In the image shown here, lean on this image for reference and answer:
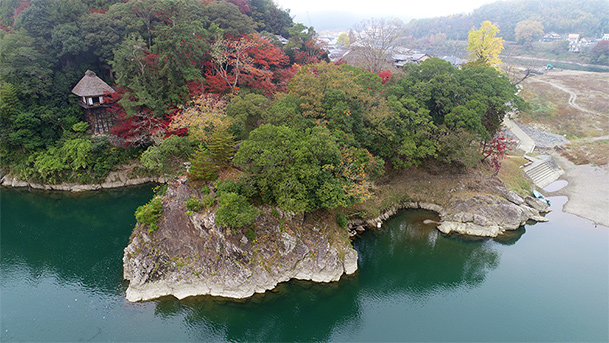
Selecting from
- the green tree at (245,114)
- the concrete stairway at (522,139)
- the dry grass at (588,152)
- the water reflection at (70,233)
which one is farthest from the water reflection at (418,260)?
the dry grass at (588,152)

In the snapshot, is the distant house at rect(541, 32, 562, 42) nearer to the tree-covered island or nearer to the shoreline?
the shoreline

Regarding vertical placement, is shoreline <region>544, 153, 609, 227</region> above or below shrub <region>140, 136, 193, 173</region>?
below

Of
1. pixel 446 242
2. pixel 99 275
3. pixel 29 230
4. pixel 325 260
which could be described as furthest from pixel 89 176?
pixel 446 242

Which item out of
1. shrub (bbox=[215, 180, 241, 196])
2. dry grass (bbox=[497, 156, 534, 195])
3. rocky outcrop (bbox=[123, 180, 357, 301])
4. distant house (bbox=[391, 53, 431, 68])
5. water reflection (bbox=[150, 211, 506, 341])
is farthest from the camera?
distant house (bbox=[391, 53, 431, 68])

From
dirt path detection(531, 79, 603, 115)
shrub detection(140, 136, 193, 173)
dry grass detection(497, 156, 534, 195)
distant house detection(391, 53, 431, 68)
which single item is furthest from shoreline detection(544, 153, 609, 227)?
shrub detection(140, 136, 193, 173)

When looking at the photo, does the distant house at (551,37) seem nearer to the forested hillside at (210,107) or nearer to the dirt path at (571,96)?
the dirt path at (571,96)

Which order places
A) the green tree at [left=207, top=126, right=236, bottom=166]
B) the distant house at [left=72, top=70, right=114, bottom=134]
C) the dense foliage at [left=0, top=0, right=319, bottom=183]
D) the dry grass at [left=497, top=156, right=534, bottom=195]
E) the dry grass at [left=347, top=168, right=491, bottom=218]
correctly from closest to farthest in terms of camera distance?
the green tree at [left=207, top=126, right=236, bottom=166] < the dry grass at [left=347, top=168, right=491, bottom=218] < the dense foliage at [left=0, top=0, right=319, bottom=183] < the dry grass at [left=497, top=156, right=534, bottom=195] < the distant house at [left=72, top=70, right=114, bottom=134]
